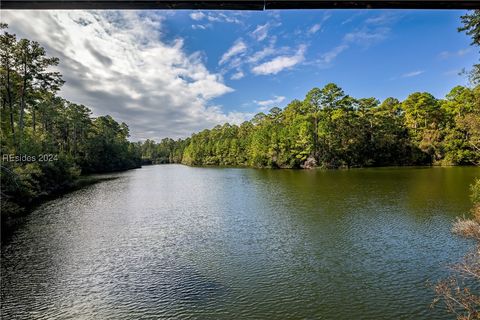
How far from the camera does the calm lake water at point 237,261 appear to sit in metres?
8.15

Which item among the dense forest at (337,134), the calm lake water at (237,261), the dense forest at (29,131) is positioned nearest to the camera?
the calm lake water at (237,261)

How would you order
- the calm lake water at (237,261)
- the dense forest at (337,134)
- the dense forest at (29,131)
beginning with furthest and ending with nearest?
1. the dense forest at (337,134)
2. the dense forest at (29,131)
3. the calm lake water at (237,261)

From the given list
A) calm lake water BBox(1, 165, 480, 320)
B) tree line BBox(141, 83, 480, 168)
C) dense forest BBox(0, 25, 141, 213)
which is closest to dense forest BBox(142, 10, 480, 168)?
tree line BBox(141, 83, 480, 168)

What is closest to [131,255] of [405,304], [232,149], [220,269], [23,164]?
[220,269]

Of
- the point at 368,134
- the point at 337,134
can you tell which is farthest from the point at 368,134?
the point at 337,134

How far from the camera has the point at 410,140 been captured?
57.3 m

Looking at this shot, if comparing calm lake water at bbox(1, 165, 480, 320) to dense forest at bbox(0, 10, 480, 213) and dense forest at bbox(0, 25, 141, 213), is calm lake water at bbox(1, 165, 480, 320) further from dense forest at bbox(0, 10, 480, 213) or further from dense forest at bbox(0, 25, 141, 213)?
dense forest at bbox(0, 10, 480, 213)

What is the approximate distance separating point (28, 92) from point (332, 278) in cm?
3353

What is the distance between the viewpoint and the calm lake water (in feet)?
26.7

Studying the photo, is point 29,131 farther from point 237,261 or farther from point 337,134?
point 337,134

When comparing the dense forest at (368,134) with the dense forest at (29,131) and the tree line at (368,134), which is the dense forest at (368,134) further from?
the dense forest at (29,131)

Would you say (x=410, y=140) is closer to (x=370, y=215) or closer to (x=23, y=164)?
(x=370, y=215)

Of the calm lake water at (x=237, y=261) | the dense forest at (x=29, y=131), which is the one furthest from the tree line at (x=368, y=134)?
the dense forest at (x=29, y=131)

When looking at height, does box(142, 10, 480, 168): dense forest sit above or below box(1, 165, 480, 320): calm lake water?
above
